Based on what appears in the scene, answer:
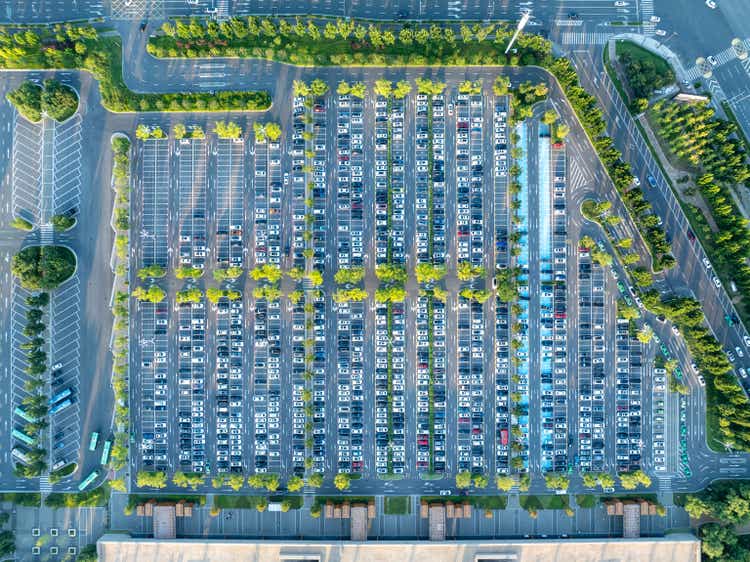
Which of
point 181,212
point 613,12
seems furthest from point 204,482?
point 613,12

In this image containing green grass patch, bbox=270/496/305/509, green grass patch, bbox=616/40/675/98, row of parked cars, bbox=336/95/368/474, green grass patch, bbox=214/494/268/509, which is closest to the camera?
green grass patch, bbox=616/40/675/98

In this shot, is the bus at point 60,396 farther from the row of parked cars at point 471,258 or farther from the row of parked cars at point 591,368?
the row of parked cars at point 591,368

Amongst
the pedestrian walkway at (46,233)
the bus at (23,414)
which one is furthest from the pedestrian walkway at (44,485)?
the pedestrian walkway at (46,233)

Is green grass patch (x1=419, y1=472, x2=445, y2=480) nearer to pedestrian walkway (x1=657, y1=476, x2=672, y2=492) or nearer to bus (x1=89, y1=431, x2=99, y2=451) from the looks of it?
pedestrian walkway (x1=657, y1=476, x2=672, y2=492)

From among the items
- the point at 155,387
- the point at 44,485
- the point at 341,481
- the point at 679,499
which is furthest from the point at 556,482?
the point at 44,485

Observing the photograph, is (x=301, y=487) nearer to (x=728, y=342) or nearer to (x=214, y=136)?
(x=214, y=136)

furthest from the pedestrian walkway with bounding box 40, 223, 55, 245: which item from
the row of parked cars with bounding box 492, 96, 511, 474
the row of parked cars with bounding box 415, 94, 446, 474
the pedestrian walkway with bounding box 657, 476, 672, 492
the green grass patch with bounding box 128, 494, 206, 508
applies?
the pedestrian walkway with bounding box 657, 476, 672, 492
